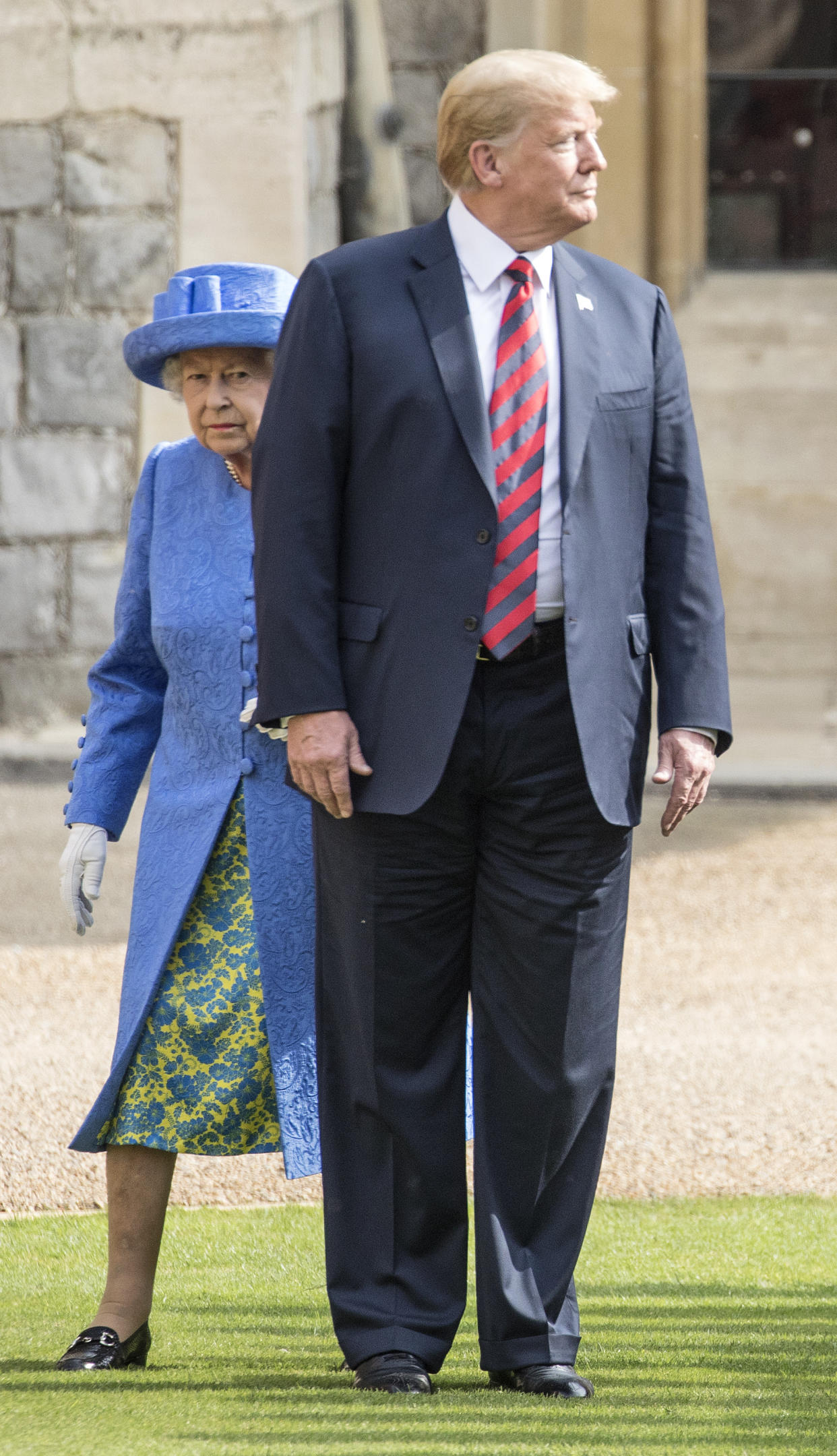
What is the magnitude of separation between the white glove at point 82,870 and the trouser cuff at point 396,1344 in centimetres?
74

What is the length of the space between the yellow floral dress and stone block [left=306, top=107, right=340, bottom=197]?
22.8ft

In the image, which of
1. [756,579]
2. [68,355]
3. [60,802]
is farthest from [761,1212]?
[756,579]

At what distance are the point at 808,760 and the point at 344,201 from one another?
11.4ft

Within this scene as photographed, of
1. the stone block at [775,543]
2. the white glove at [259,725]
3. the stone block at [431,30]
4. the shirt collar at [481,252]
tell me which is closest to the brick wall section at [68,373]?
the stone block at [431,30]

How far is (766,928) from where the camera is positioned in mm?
6688

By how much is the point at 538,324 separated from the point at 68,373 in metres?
7.01

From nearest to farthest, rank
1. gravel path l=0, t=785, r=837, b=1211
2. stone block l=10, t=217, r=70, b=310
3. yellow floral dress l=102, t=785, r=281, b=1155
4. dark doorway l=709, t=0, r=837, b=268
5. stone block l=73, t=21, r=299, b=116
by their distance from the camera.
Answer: yellow floral dress l=102, t=785, r=281, b=1155 → gravel path l=0, t=785, r=837, b=1211 → stone block l=73, t=21, r=299, b=116 → stone block l=10, t=217, r=70, b=310 → dark doorway l=709, t=0, r=837, b=268

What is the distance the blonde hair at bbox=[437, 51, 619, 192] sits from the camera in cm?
260

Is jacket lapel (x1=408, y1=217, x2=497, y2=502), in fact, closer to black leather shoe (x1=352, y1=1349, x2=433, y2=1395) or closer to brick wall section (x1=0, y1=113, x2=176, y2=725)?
black leather shoe (x1=352, y1=1349, x2=433, y2=1395)

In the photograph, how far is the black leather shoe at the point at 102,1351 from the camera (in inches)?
110

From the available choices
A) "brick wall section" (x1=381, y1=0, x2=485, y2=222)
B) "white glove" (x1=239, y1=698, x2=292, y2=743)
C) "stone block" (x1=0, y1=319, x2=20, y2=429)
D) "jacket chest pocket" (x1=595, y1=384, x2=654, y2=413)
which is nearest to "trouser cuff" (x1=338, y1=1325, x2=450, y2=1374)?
"white glove" (x1=239, y1=698, x2=292, y2=743)

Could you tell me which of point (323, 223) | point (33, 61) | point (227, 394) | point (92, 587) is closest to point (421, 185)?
point (323, 223)

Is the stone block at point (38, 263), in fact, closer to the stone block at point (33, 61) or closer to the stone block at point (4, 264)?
the stone block at point (4, 264)

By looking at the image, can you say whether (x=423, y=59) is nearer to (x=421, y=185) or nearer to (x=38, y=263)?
(x=421, y=185)
